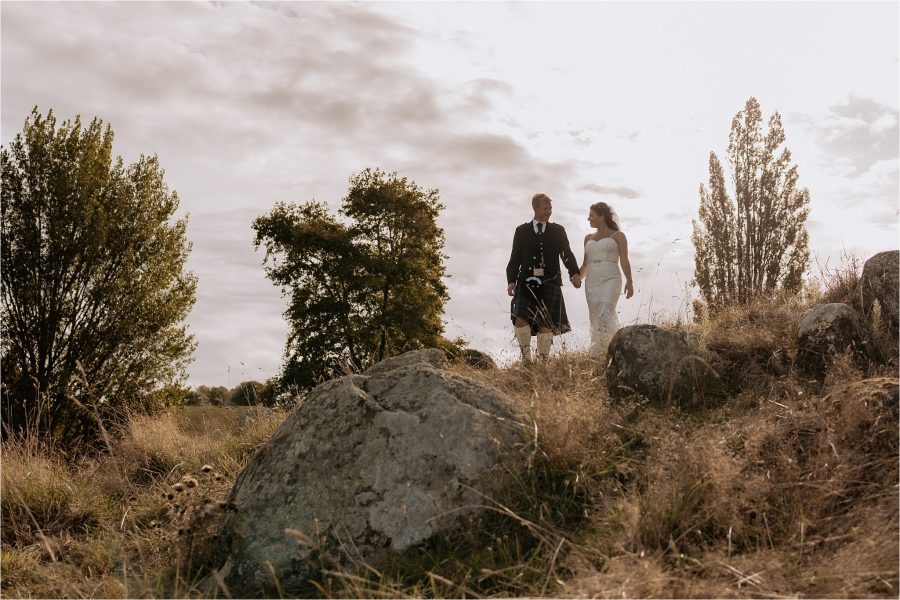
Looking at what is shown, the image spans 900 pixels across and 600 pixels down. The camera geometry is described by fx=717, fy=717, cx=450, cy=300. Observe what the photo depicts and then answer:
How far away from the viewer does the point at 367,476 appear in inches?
209

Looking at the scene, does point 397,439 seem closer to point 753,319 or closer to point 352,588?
point 352,588

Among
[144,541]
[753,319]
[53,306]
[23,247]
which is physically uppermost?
[23,247]

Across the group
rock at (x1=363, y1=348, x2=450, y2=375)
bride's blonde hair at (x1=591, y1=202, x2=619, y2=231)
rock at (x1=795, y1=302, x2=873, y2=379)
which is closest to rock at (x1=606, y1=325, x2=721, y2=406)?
rock at (x1=795, y1=302, x2=873, y2=379)

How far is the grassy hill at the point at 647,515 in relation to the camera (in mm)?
4211

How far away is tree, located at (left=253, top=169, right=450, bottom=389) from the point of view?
895 inches

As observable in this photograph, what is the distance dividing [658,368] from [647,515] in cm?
282

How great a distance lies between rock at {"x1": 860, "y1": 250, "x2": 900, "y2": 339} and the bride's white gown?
327 centimetres

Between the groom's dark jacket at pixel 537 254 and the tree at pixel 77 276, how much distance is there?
1112 centimetres

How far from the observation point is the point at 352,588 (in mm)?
4641

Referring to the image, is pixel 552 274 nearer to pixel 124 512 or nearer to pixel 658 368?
pixel 658 368

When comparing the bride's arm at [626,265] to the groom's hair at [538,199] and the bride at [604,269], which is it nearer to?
the bride at [604,269]

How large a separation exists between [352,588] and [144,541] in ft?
10.3

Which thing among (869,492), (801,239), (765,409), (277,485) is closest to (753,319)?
(765,409)

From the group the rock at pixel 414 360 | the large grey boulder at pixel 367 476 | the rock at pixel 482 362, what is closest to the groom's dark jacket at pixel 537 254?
the rock at pixel 482 362
